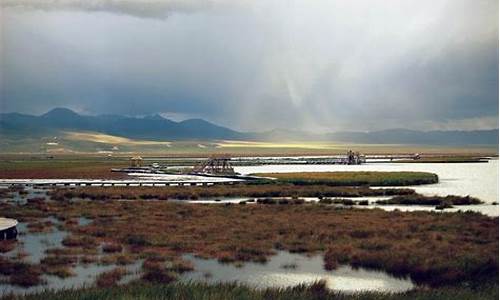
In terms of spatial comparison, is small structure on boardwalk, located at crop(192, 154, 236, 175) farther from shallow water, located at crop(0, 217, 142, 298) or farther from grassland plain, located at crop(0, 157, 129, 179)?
shallow water, located at crop(0, 217, 142, 298)

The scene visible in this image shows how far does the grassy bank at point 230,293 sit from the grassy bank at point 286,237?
6.04 feet

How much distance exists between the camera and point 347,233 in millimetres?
18812

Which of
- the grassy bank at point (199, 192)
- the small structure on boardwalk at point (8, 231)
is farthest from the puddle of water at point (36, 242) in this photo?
the grassy bank at point (199, 192)

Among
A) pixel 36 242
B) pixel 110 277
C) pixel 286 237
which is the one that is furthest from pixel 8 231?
pixel 286 237

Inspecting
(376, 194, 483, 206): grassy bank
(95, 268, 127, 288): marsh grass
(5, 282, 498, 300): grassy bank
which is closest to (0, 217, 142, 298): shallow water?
(95, 268, 127, 288): marsh grass

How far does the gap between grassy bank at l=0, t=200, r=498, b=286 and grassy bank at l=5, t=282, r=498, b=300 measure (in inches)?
72.4

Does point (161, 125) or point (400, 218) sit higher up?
point (161, 125)

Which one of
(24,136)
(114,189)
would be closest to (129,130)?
(24,136)

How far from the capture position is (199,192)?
33781mm

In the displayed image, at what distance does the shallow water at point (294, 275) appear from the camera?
1321 centimetres

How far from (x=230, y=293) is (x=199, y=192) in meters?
22.5

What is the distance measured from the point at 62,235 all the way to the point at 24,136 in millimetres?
98712

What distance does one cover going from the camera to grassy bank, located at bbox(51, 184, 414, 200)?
3183 centimetres

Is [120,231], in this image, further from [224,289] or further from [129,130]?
[129,130]
